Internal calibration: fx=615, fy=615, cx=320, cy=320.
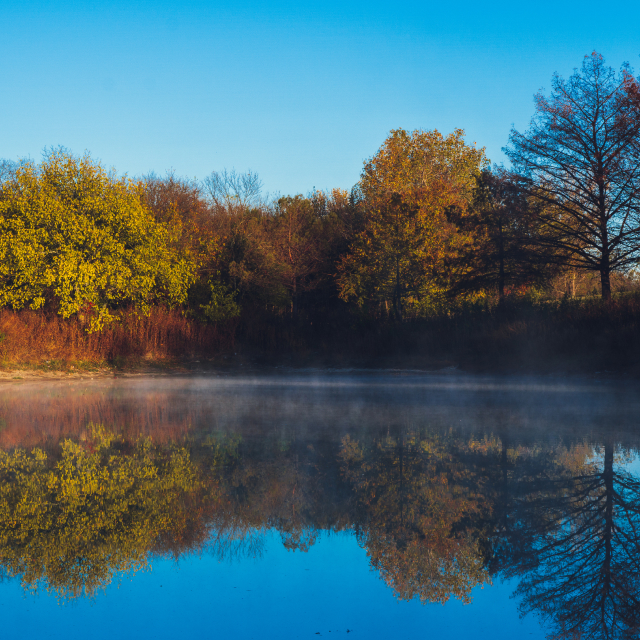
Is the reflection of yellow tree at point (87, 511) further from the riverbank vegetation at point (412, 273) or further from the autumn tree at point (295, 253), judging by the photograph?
the autumn tree at point (295, 253)

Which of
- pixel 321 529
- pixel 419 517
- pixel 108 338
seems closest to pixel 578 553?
pixel 419 517

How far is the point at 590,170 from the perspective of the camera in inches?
1054

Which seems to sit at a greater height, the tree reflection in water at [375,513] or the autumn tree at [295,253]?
the autumn tree at [295,253]

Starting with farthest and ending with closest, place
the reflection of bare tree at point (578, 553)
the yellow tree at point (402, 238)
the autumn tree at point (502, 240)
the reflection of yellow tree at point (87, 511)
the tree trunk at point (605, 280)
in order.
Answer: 1. the yellow tree at point (402, 238)
2. the autumn tree at point (502, 240)
3. the tree trunk at point (605, 280)
4. the reflection of yellow tree at point (87, 511)
5. the reflection of bare tree at point (578, 553)

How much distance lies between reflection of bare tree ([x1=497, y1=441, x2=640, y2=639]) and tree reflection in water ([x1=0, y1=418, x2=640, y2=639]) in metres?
0.01

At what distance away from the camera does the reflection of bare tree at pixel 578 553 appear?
3.40 meters

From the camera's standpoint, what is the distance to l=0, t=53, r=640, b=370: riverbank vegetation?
24812 mm

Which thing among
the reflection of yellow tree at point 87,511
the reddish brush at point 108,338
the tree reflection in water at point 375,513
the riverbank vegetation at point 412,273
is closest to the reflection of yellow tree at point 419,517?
the tree reflection in water at point 375,513

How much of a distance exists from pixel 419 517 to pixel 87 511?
9.15ft

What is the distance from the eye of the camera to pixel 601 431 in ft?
29.5

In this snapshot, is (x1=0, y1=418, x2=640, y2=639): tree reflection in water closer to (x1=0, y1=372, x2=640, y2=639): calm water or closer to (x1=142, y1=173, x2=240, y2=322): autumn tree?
(x1=0, y1=372, x2=640, y2=639): calm water

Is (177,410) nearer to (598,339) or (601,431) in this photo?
(601,431)

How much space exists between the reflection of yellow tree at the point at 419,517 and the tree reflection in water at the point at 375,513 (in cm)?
2

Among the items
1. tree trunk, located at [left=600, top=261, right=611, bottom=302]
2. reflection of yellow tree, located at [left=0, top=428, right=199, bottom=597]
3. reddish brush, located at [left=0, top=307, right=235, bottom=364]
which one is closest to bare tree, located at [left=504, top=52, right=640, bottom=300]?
tree trunk, located at [left=600, top=261, right=611, bottom=302]
